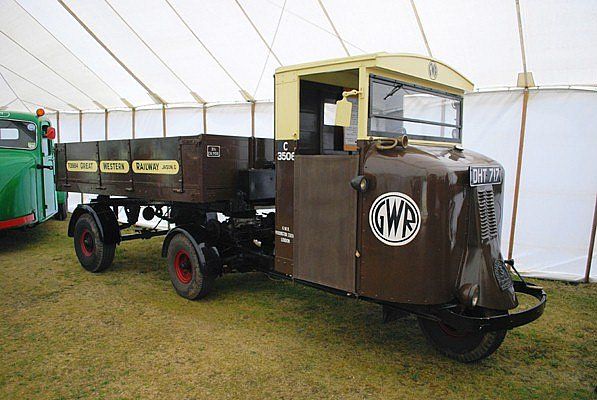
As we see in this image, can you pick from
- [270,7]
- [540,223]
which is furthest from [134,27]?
[540,223]

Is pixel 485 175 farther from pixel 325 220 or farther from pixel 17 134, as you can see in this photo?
pixel 17 134

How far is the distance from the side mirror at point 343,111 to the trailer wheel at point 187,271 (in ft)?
8.24

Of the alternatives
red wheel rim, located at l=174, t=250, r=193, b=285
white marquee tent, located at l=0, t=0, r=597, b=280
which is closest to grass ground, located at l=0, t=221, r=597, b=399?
red wheel rim, located at l=174, t=250, r=193, b=285

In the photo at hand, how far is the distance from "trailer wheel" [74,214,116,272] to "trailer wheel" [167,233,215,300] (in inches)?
57.1

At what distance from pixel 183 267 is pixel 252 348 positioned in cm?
174

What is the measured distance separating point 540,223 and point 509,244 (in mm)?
514

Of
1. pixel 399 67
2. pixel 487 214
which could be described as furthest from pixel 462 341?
pixel 399 67

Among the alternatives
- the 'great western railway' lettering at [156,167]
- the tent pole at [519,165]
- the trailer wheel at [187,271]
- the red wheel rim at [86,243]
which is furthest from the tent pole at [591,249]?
the red wheel rim at [86,243]

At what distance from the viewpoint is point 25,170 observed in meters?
8.19

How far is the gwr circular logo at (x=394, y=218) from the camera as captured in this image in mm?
3426

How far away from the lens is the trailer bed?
5.02m

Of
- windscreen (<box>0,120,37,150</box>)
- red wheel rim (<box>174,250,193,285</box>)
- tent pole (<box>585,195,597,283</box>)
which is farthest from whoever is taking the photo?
windscreen (<box>0,120,37,150</box>)

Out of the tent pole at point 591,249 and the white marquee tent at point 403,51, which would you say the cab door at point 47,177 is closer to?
the white marquee tent at point 403,51

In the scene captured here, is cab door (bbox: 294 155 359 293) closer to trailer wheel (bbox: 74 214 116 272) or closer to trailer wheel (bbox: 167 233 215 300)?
trailer wheel (bbox: 167 233 215 300)
